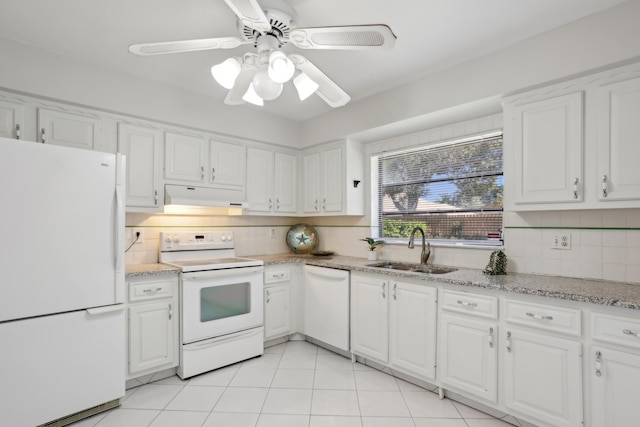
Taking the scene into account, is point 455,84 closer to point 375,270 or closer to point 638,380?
point 375,270

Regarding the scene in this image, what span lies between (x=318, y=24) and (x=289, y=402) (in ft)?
8.31

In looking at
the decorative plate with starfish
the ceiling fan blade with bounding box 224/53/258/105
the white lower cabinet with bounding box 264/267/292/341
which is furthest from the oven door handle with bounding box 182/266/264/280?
the ceiling fan blade with bounding box 224/53/258/105

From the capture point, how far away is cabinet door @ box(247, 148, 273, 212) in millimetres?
3561

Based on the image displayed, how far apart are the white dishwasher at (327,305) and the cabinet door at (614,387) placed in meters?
1.76

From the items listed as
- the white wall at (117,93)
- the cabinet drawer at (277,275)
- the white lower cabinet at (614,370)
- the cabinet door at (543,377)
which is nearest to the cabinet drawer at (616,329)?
the white lower cabinet at (614,370)

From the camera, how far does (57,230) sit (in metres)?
1.99

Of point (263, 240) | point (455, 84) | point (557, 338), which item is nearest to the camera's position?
point (557, 338)

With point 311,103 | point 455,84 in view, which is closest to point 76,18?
point 311,103

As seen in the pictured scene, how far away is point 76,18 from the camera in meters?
2.00

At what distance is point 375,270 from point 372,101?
1591mm

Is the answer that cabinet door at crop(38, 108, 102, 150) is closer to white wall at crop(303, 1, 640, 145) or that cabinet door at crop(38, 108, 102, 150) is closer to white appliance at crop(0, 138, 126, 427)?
white appliance at crop(0, 138, 126, 427)

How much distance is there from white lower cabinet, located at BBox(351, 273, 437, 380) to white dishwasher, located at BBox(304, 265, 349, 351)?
10cm

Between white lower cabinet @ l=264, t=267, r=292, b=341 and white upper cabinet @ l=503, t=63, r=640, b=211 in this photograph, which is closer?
white upper cabinet @ l=503, t=63, r=640, b=211

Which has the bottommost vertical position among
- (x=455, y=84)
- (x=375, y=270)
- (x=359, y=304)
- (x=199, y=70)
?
(x=359, y=304)
